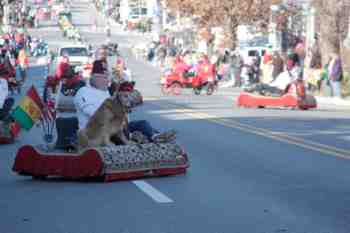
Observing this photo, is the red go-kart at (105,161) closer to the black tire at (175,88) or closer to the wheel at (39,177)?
the wheel at (39,177)

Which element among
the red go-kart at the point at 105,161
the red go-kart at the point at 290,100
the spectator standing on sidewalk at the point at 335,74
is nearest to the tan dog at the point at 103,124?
the red go-kart at the point at 105,161

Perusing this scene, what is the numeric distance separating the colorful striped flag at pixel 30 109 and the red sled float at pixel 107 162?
2.53m

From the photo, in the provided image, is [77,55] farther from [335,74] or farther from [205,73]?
[335,74]

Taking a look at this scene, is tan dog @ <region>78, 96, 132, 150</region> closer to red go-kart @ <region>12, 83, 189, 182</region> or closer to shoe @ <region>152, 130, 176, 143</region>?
red go-kart @ <region>12, 83, 189, 182</region>

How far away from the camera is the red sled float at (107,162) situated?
48.9ft

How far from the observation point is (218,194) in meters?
13.6

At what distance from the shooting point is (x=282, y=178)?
1509 cm

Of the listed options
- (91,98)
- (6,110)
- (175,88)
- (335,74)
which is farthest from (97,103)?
(175,88)

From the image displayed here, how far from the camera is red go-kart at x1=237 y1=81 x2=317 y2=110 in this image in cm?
3309

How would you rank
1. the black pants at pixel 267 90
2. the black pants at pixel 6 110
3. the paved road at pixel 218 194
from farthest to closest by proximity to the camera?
the black pants at pixel 267 90 → the black pants at pixel 6 110 → the paved road at pixel 218 194

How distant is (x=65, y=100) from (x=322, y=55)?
1117 inches

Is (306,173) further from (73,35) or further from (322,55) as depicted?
(73,35)

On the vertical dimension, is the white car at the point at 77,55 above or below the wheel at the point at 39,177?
below

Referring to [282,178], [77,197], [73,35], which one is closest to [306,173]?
[282,178]
